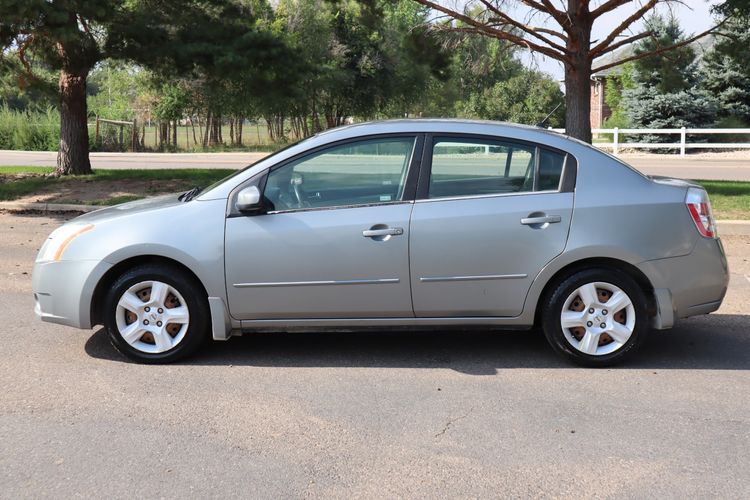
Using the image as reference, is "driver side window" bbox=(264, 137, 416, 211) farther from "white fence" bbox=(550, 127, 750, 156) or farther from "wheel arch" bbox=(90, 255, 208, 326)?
"white fence" bbox=(550, 127, 750, 156)

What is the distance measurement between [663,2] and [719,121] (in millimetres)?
24020

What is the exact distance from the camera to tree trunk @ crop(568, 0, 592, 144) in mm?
14625

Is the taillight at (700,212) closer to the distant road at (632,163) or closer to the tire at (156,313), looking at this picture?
the tire at (156,313)

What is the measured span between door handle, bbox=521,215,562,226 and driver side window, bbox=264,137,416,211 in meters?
0.81

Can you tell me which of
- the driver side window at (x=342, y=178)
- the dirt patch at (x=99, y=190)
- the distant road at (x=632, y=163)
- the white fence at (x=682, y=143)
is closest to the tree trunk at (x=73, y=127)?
the dirt patch at (x=99, y=190)

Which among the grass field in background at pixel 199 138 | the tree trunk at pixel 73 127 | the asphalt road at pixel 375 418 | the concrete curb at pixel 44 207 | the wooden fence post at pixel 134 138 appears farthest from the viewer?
the grass field in background at pixel 199 138

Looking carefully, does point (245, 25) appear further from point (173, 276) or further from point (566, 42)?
point (173, 276)

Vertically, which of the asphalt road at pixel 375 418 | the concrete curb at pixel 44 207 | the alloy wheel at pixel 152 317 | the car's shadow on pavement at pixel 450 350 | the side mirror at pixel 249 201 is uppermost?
the side mirror at pixel 249 201

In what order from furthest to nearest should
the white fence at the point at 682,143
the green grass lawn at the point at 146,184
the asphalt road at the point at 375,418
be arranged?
the white fence at the point at 682,143, the green grass lawn at the point at 146,184, the asphalt road at the point at 375,418

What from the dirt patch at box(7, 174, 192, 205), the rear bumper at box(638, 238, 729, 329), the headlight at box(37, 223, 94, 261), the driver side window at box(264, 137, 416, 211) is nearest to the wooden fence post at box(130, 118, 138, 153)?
the dirt patch at box(7, 174, 192, 205)

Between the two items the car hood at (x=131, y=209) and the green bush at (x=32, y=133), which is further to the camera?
the green bush at (x=32, y=133)

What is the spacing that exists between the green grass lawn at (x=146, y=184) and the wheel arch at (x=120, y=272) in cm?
861

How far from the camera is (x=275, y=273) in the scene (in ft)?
18.1

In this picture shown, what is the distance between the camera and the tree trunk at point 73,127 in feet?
55.9
